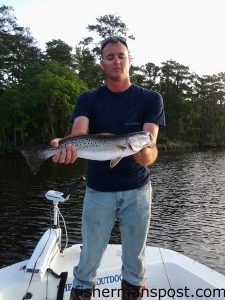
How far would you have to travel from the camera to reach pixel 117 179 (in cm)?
493

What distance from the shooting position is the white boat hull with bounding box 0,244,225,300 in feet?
20.4

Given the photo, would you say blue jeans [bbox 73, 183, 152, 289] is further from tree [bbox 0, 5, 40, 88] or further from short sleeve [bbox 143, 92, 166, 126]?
tree [bbox 0, 5, 40, 88]

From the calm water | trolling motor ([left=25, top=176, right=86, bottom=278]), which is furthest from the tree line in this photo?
trolling motor ([left=25, top=176, right=86, bottom=278])

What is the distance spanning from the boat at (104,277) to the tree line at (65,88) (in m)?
54.5

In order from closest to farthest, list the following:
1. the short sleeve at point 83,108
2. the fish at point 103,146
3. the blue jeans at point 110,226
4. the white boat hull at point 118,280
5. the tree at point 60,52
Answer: the fish at point 103,146, the blue jeans at point 110,226, the short sleeve at point 83,108, the white boat hull at point 118,280, the tree at point 60,52

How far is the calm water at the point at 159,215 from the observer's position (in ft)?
52.9

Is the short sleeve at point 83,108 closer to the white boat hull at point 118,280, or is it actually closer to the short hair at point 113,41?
the short hair at point 113,41

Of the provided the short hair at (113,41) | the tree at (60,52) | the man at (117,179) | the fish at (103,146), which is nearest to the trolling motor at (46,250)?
the man at (117,179)

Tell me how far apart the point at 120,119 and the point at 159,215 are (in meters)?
17.3

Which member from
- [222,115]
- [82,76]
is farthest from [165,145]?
[222,115]

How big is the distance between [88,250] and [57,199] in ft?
8.64

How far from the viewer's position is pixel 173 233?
18.3 m

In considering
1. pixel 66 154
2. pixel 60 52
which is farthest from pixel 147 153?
pixel 60 52

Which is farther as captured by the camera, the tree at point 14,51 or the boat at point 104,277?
the tree at point 14,51
